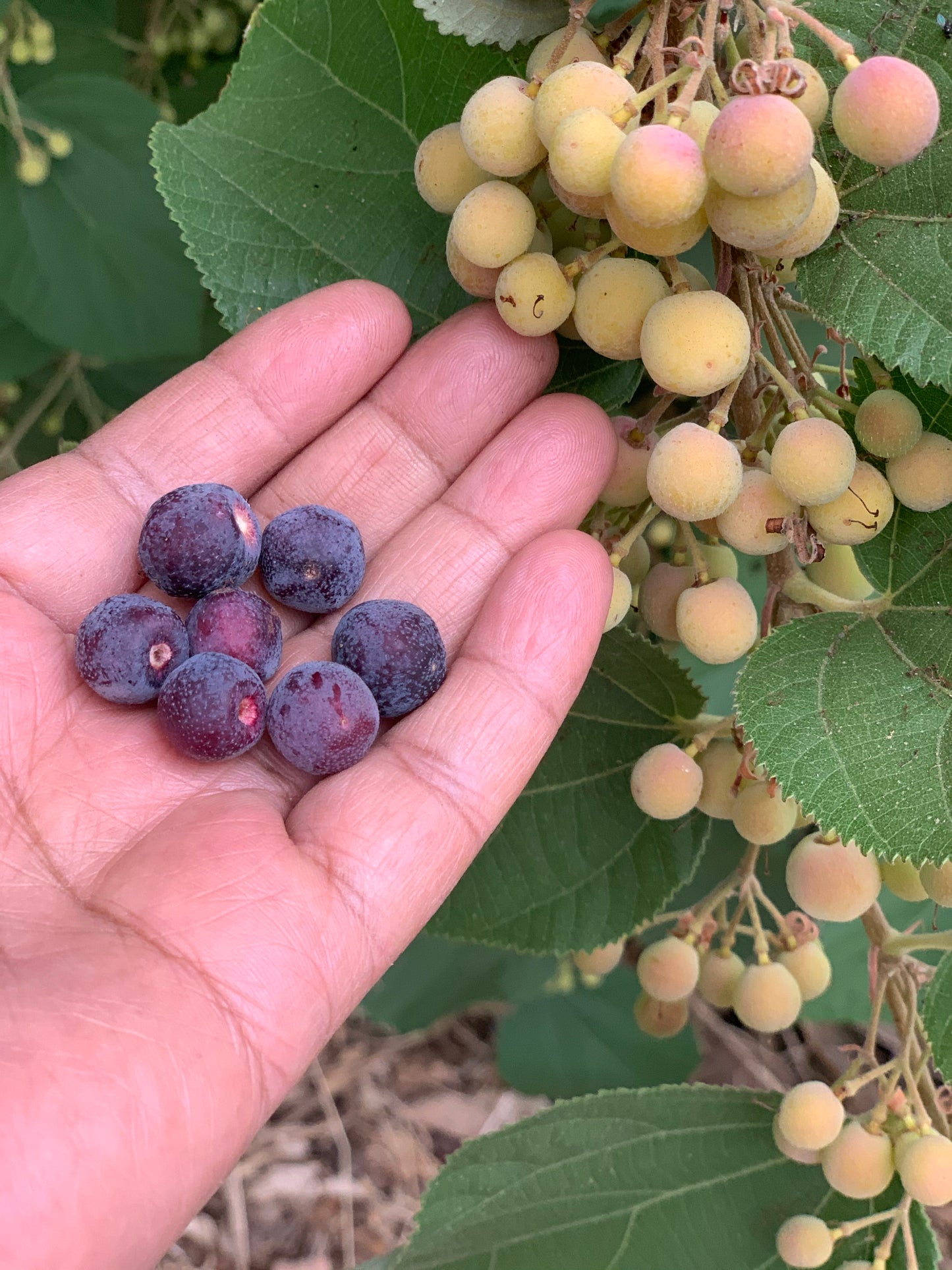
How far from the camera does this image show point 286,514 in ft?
5.63

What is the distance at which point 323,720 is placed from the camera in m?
1.49

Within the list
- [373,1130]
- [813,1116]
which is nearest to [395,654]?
[813,1116]

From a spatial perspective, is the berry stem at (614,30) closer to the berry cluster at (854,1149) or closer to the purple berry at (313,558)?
the purple berry at (313,558)

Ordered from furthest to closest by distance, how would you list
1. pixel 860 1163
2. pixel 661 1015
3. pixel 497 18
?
1. pixel 661 1015
2. pixel 860 1163
3. pixel 497 18

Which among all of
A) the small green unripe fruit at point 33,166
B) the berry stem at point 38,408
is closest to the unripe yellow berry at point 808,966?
the berry stem at point 38,408

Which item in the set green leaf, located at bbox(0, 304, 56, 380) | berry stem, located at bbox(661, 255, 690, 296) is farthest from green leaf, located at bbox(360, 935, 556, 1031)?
berry stem, located at bbox(661, 255, 690, 296)

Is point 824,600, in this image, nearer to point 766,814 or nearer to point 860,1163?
point 766,814

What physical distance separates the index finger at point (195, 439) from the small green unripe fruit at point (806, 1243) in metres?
1.41

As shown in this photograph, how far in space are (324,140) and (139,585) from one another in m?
0.75

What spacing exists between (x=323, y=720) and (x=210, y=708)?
154 mm

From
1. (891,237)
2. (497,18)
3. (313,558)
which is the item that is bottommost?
(313,558)

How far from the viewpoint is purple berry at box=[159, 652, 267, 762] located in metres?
1.48

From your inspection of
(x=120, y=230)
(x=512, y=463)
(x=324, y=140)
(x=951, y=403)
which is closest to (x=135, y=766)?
(x=512, y=463)

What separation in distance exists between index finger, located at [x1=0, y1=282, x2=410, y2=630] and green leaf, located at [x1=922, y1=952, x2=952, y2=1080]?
1.23 meters
